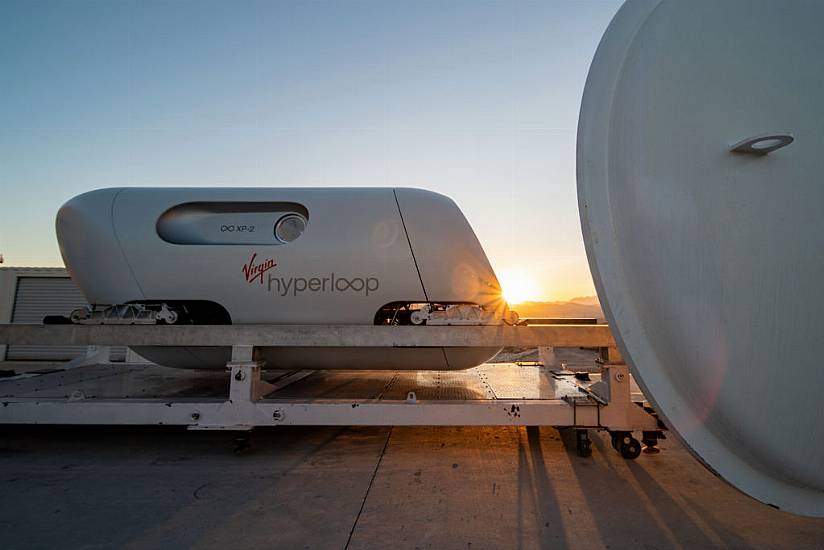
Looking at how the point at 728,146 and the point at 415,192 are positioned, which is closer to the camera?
the point at 728,146

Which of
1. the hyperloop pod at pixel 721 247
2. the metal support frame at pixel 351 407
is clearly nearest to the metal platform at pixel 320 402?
the metal support frame at pixel 351 407

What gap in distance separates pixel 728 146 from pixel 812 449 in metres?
1.42

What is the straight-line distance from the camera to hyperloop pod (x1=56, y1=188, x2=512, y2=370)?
3.21m

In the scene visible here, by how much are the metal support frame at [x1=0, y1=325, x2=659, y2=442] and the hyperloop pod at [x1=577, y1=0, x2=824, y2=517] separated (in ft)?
3.57

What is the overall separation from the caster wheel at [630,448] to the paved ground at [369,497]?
9 cm

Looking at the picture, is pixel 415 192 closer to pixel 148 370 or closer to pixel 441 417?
pixel 441 417

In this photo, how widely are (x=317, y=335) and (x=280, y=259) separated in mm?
789

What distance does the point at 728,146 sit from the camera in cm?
175

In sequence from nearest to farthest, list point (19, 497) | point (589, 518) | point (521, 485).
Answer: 1. point (589, 518)
2. point (19, 497)
3. point (521, 485)

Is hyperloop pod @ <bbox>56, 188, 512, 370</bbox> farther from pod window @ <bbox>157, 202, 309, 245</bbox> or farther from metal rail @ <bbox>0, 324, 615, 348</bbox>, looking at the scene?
metal rail @ <bbox>0, 324, 615, 348</bbox>

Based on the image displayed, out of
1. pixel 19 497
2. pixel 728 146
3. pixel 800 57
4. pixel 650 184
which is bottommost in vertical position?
pixel 19 497

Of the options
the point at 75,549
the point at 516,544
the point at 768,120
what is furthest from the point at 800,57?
the point at 75,549

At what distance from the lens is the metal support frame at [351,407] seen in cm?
280

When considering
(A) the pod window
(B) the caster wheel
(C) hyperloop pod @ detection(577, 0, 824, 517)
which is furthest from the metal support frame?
(C) hyperloop pod @ detection(577, 0, 824, 517)
